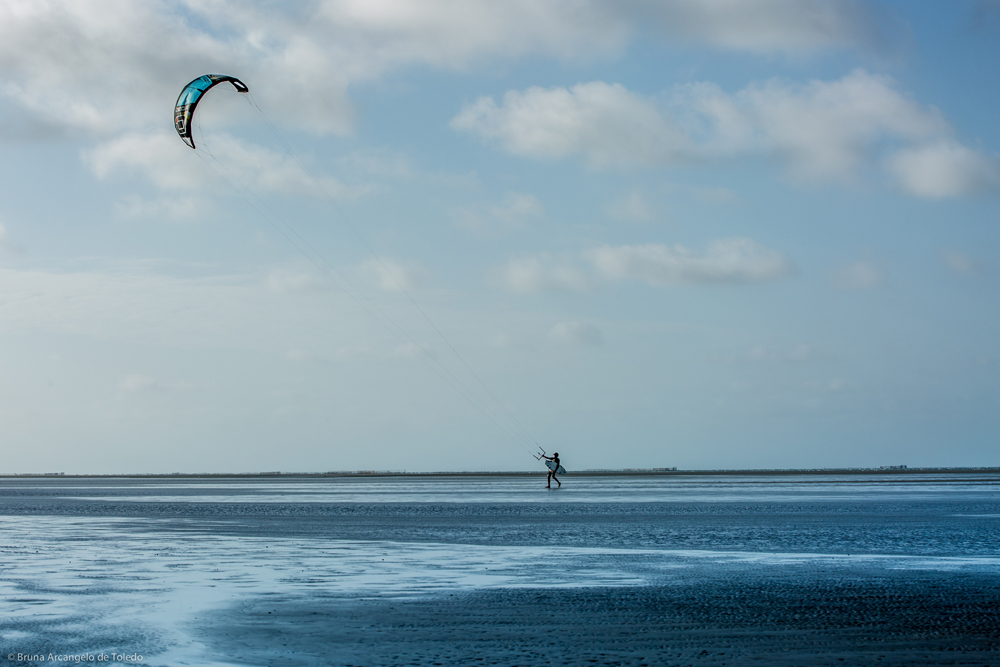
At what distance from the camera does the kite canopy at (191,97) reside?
30531 millimetres

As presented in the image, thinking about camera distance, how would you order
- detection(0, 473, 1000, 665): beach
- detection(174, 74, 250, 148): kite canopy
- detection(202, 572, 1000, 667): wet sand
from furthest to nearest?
detection(174, 74, 250, 148): kite canopy → detection(0, 473, 1000, 665): beach → detection(202, 572, 1000, 667): wet sand

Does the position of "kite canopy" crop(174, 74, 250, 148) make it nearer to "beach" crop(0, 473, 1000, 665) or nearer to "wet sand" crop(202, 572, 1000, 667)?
"beach" crop(0, 473, 1000, 665)

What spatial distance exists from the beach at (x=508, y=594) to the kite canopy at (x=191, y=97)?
12.6 m

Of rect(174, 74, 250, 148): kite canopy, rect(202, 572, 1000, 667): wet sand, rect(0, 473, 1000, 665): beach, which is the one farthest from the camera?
rect(174, 74, 250, 148): kite canopy

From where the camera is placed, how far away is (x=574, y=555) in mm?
19625

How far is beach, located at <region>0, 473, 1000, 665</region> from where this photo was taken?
1039 centimetres

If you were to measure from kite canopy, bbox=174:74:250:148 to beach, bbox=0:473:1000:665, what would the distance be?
12646mm

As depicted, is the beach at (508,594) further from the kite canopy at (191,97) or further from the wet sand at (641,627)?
the kite canopy at (191,97)

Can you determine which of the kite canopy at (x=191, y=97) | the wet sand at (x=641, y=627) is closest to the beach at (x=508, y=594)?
the wet sand at (x=641, y=627)

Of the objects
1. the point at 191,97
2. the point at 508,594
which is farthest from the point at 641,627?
the point at 191,97

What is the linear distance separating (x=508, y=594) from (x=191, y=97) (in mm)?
22550

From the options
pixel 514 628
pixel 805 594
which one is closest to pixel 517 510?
pixel 805 594

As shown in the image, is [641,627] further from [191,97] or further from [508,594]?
[191,97]

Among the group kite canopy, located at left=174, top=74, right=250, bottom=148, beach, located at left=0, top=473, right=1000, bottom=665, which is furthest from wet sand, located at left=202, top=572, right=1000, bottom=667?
kite canopy, located at left=174, top=74, right=250, bottom=148
